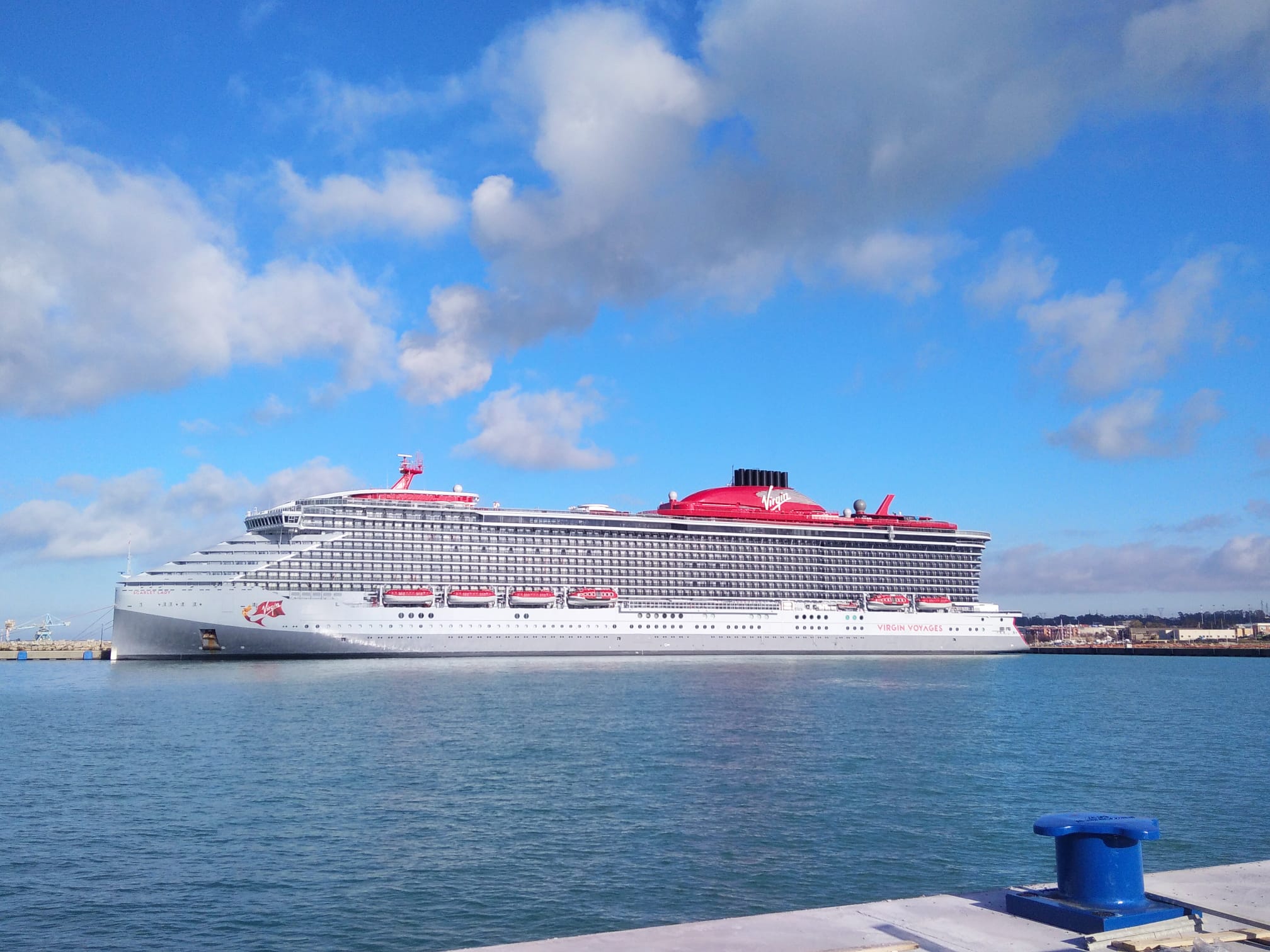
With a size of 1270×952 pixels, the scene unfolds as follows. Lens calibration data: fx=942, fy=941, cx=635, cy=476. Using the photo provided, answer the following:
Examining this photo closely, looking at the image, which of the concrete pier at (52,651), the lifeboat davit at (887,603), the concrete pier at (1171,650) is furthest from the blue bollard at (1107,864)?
the concrete pier at (1171,650)

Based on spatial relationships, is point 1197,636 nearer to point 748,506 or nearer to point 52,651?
point 748,506

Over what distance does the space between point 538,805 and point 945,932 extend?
1600 cm

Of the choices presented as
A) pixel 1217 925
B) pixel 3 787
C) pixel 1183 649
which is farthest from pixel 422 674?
pixel 1183 649

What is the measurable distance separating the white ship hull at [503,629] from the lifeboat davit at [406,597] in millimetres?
840

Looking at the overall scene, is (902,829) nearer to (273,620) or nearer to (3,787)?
(3,787)

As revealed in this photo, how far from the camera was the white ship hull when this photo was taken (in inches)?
2963

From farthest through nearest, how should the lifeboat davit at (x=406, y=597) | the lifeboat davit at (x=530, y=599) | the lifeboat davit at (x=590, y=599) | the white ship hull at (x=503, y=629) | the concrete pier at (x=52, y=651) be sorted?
1. the concrete pier at (x=52, y=651)
2. the lifeboat davit at (x=590, y=599)
3. the lifeboat davit at (x=530, y=599)
4. the lifeboat davit at (x=406, y=597)
5. the white ship hull at (x=503, y=629)

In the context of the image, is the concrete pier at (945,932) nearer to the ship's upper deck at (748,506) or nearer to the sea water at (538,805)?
the sea water at (538,805)

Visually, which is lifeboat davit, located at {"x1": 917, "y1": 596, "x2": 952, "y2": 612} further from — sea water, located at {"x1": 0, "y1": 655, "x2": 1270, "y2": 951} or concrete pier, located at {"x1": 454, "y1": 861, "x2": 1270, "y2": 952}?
concrete pier, located at {"x1": 454, "y1": 861, "x2": 1270, "y2": 952}

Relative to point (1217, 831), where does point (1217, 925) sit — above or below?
above

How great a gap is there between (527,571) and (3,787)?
63573mm

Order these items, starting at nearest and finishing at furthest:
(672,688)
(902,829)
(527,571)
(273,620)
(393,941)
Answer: (393,941) → (902,829) → (672,688) → (273,620) → (527,571)

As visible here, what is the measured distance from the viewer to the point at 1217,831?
2153cm

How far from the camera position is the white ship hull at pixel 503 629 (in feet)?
247
